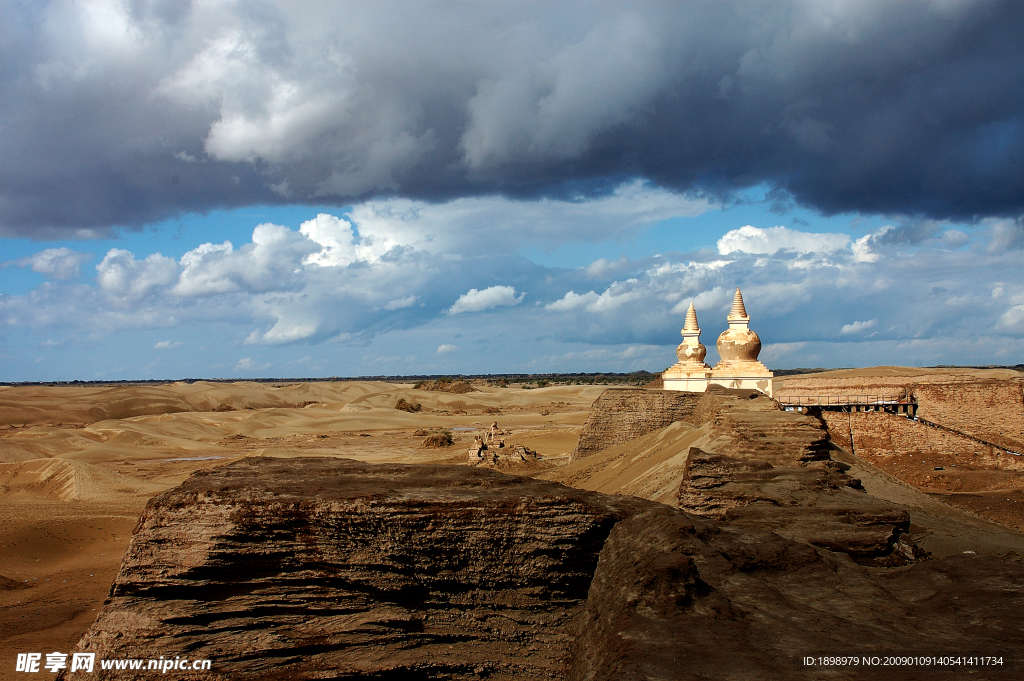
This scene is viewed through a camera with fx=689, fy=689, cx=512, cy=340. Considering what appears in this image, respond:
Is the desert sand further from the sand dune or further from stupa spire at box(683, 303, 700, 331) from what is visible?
stupa spire at box(683, 303, 700, 331)

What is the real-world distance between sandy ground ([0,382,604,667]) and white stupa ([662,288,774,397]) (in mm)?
5186

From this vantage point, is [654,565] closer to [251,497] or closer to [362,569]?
[362,569]

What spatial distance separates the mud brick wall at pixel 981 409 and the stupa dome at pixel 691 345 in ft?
23.5

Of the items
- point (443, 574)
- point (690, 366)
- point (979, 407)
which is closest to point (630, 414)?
point (690, 366)

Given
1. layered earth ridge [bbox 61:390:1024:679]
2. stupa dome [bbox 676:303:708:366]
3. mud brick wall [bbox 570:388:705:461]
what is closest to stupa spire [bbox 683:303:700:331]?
stupa dome [bbox 676:303:708:366]

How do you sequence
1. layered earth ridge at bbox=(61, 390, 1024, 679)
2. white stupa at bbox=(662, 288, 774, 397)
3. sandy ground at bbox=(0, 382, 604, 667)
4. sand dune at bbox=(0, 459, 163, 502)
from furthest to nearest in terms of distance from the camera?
white stupa at bbox=(662, 288, 774, 397)
sand dune at bbox=(0, 459, 163, 502)
sandy ground at bbox=(0, 382, 604, 667)
layered earth ridge at bbox=(61, 390, 1024, 679)

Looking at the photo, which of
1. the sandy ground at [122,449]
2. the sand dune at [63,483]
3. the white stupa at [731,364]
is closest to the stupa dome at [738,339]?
the white stupa at [731,364]

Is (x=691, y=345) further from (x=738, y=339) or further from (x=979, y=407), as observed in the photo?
(x=979, y=407)

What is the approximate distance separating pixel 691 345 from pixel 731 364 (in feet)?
5.20

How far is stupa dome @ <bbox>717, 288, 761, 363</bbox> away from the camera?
22.5m

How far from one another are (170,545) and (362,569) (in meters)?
1.73

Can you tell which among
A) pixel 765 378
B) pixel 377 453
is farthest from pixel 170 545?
pixel 377 453

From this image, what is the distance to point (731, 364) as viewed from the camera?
22.5 meters

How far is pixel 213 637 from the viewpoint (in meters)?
5.68
